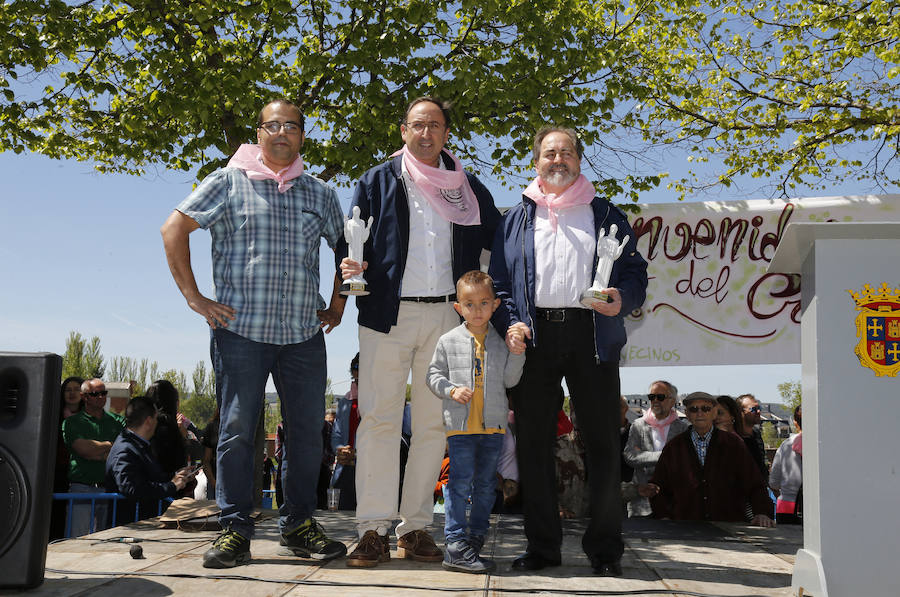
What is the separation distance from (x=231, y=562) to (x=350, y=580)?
2.20 feet

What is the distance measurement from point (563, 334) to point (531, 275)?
33 centimetres

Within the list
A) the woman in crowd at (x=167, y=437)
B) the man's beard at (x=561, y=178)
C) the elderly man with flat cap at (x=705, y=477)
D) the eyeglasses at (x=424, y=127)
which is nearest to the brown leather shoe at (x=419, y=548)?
the man's beard at (x=561, y=178)

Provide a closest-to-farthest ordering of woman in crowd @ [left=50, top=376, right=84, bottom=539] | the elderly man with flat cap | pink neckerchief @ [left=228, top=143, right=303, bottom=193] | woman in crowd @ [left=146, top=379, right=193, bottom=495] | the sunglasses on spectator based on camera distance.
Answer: pink neckerchief @ [left=228, top=143, right=303, bottom=193] < woman in crowd @ [left=50, top=376, right=84, bottom=539] < the elderly man with flat cap < the sunglasses on spectator < woman in crowd @ [left=146, top=379, right=193, bottom=495]

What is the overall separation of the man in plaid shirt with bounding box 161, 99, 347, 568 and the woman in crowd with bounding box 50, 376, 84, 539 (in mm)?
1839

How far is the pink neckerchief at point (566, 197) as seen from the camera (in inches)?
153

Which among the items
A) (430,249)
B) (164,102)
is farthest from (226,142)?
(430,249)

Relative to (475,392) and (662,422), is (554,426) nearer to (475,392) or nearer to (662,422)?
(475,392)

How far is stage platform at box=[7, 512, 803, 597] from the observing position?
3123 millimetres

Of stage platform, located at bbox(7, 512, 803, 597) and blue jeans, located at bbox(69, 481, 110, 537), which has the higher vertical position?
stage platform, located at bbox(7, 512, 803, 597)

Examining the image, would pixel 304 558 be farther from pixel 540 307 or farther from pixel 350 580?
pixel 540 307

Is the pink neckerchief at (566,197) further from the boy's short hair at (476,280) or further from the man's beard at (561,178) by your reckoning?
the boy's short hair at (476,280)

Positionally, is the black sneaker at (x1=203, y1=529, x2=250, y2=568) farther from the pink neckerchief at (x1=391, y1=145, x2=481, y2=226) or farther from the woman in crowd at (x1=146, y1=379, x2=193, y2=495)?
the woman in crowd at (x1=146, y1=379, x2=193, y2=495)

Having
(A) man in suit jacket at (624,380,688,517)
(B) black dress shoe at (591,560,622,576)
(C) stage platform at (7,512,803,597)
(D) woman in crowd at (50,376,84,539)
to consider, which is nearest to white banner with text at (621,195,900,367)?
(A) man in suit jacket at (624,380,688,517)

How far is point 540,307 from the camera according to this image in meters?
3.79
